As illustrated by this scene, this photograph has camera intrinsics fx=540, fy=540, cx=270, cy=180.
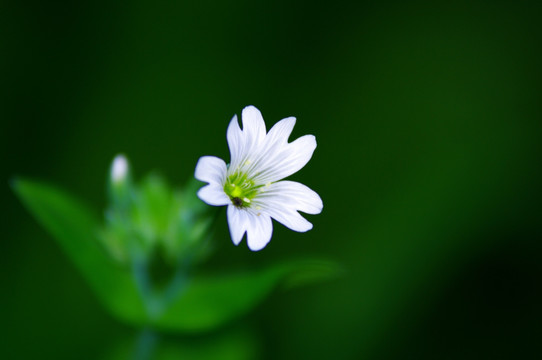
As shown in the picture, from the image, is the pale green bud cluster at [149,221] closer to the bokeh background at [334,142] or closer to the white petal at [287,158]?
the white petal at [287,158]

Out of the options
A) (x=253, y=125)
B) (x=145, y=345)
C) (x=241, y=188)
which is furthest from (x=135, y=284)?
(x=253, y=125)

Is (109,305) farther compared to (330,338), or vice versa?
(330,338)

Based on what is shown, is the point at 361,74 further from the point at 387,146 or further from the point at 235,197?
the point at 235,197

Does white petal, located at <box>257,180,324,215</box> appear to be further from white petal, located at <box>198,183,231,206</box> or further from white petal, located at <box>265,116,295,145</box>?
white petal, located at <box>198,183,231,206</box>

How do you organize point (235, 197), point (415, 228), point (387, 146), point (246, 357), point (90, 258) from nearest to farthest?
point (235, 197), point (90, 258), point (246, 357), point (415, 228), point (387, 146)

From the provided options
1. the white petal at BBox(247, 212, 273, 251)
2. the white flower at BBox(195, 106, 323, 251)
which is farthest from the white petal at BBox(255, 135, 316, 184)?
the white petal at BBox(247, 212, 273, 251)

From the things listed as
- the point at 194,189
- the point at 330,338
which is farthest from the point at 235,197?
the point at 330,338
